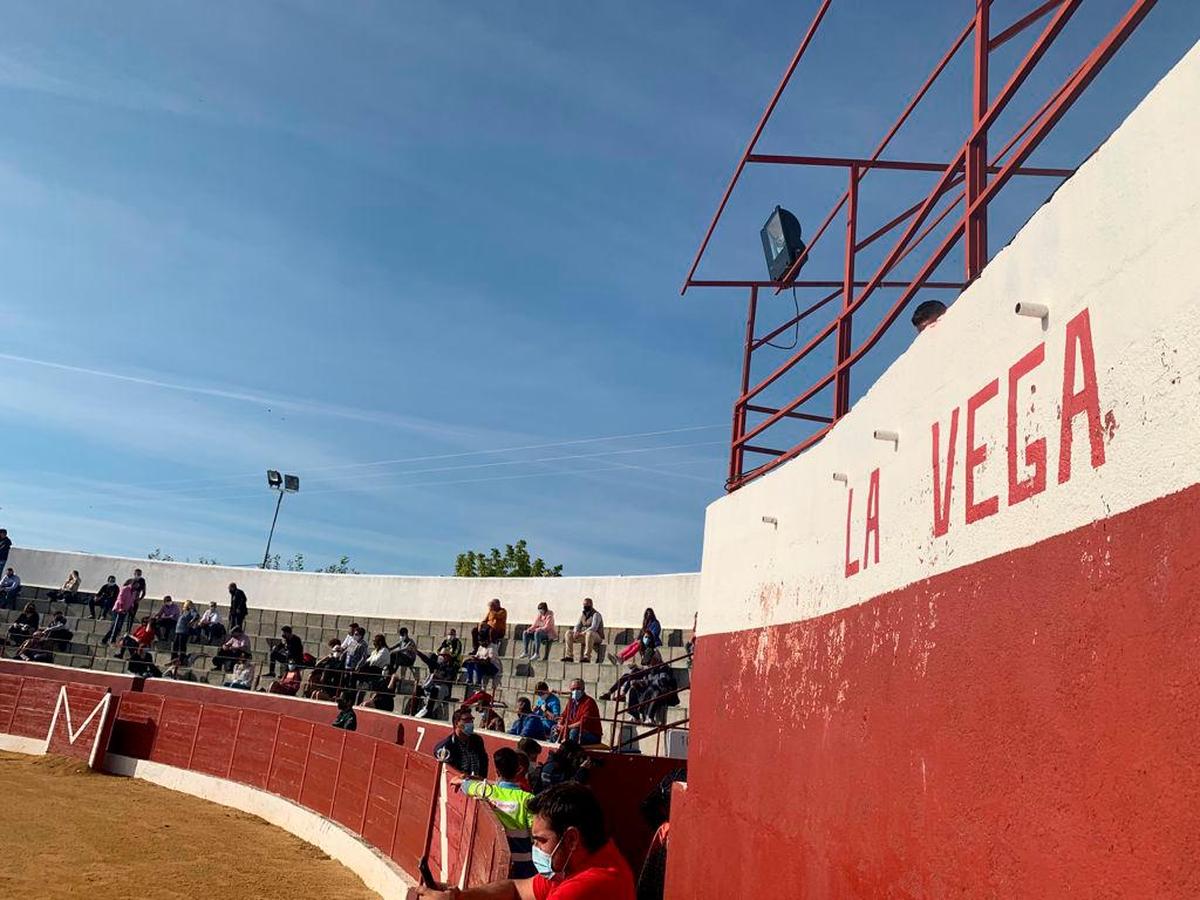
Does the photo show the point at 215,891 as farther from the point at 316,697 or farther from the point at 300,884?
the point at 316,697

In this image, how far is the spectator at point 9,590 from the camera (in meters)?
26.4

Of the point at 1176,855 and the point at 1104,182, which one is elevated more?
the point at 1104,182

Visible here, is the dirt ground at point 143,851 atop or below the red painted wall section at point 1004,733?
below

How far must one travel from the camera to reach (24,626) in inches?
973

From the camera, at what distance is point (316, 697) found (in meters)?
18.8

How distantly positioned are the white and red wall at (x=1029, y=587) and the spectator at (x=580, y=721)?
6347 millimetres

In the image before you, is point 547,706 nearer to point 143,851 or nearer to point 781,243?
point 143,851

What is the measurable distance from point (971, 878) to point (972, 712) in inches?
18.5

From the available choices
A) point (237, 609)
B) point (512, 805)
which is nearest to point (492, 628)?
point (237, 609)

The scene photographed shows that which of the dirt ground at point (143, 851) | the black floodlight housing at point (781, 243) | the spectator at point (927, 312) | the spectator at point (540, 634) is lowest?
the dirt ground at point (143, 851)

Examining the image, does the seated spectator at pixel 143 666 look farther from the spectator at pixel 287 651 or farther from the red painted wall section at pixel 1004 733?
the red painted wall section at pixel 1004 733

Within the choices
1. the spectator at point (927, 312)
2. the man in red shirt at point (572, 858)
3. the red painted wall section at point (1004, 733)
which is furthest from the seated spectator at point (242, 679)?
the spectator at point (927, 312)

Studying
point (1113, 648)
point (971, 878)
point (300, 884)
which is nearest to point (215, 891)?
point (300, 884)

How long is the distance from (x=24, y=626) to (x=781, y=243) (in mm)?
23426
